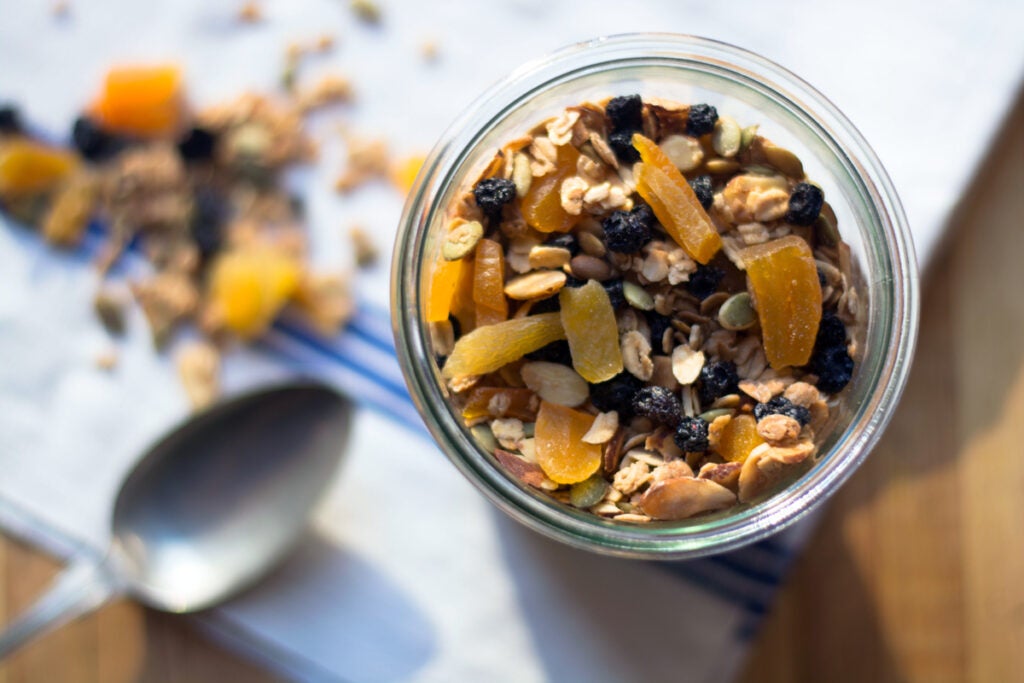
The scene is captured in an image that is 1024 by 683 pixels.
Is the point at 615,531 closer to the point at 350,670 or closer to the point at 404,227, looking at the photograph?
the point at 404,227

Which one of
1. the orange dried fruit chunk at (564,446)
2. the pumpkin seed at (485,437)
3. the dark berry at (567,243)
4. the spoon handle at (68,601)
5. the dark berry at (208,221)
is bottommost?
the spoon handle at (68,601)

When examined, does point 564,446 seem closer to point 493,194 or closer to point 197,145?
point 493,194

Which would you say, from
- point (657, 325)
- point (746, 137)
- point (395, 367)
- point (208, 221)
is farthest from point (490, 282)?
point (208, 221)

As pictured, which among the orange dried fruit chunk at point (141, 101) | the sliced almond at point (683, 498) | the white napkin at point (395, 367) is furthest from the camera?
the orange dried fruit chunk at point (141, 101)

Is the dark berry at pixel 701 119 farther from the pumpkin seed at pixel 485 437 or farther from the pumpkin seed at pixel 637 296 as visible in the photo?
the pumpkin seed at pixel 485 437

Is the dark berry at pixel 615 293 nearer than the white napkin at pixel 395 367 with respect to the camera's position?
Yes

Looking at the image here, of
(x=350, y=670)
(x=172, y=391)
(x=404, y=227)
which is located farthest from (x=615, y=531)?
(x=172, y=391)

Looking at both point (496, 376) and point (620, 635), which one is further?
point (620, 635)

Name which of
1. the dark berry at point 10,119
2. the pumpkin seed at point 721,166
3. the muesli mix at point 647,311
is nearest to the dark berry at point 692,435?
the muesli mix at point 647,311
